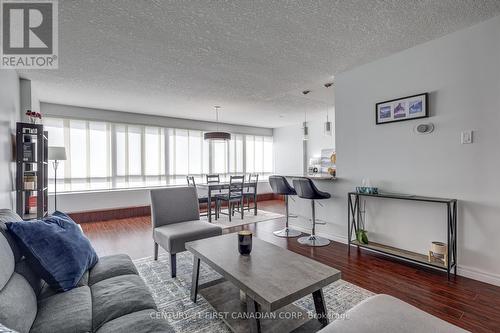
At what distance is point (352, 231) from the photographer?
11.4 feet

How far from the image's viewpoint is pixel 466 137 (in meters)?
2.50

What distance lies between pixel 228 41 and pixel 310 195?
2.24 meters

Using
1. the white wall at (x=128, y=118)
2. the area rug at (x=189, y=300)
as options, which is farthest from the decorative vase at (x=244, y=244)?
the white wall at (x=128, y=118)

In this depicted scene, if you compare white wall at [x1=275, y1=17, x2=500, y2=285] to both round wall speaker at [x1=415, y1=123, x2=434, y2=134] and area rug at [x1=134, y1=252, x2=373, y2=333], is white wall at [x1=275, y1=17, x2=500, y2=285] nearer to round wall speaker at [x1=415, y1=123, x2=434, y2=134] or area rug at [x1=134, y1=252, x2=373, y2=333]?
round wall speaker at [x1=415, y1=123, x2=434, y2=134]

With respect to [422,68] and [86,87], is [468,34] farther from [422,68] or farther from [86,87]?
[86,87]

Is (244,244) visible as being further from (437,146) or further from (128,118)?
(128,118)

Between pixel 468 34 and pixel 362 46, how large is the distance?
97cm

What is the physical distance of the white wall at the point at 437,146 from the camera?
2.36 meters

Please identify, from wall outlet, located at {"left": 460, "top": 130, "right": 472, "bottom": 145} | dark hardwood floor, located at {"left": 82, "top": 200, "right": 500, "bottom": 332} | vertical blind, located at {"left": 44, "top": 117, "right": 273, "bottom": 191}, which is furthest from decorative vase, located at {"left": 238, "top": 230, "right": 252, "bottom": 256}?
vertical blind, located at {"left": 44, "top": 117, "right": 273, "bottom": 191}

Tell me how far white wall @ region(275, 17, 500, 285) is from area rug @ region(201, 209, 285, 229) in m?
2.09

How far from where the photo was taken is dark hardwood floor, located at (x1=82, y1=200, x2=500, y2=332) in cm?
190

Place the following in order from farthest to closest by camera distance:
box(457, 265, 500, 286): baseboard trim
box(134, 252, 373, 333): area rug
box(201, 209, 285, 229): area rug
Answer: box(201, 209, 285, 229): area rug, box(457, 265, 500, 286): baseboard trim, box(134, 252, 373, 333): area rug

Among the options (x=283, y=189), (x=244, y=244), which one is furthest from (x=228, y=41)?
(x=283, y=189)

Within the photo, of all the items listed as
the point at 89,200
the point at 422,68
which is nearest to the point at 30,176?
the point at 89,200
